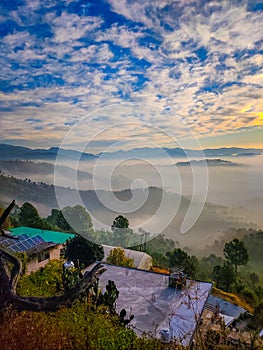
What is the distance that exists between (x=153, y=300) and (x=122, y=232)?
5174mm

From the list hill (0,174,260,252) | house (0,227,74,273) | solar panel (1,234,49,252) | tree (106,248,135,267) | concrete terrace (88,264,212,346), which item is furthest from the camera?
tree (106,248,135,267)

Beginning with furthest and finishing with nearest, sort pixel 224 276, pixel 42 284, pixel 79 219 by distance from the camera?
pixel 79 219, pixel 224 276, pixel 42 284

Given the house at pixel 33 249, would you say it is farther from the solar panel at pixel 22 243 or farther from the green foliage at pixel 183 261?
the green foliage at pixel 183 261

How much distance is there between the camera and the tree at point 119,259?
7.93 meters

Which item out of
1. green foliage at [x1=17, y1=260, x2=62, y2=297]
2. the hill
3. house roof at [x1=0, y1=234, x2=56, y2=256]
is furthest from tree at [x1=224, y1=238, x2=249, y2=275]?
green foliage at [x1=17, y1=260, x2=62, y2=297]

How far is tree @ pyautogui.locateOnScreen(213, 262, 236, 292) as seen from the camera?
28.3ft

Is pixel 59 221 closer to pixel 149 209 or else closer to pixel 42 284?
pixel 149 209

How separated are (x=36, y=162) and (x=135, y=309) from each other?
5.63 metres

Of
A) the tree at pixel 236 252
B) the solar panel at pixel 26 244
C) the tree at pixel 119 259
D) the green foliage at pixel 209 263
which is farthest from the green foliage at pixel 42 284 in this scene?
the green foliage at pixel 209 263

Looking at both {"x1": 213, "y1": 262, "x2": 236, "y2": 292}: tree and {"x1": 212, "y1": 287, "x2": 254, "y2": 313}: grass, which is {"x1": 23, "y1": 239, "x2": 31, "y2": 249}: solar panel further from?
{"x1": 213, "y1": 262, "x2": 236, "y2": 292}: tree

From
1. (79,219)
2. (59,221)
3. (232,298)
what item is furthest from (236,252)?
(59,221)

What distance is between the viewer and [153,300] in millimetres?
4797

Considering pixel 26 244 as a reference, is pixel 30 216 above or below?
above

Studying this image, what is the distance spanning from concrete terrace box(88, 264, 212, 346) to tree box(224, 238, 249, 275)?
4134 mm
